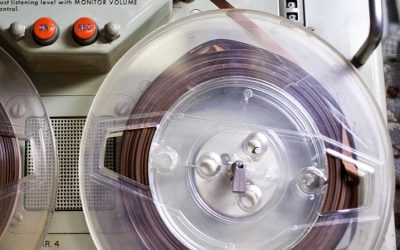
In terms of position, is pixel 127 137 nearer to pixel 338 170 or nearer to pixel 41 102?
pixel 41 102

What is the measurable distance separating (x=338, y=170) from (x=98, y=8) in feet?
1.52

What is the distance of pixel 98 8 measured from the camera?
94cm

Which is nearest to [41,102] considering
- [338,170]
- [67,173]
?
[67,173]

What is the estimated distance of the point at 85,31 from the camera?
0.92m

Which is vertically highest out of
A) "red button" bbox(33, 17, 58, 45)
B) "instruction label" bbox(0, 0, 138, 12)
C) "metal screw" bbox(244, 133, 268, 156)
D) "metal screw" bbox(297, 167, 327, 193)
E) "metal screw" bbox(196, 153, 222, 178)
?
"instruction label" bbox(0, 0, 138, 12)

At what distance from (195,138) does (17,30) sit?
331 mm

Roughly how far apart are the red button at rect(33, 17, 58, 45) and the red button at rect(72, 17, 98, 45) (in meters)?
0.03

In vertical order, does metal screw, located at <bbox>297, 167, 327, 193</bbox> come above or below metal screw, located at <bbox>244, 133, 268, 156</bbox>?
below

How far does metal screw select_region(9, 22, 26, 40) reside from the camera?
92 cm

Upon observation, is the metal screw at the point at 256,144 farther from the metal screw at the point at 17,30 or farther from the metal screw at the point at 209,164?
the metal screw at the point at 17,30

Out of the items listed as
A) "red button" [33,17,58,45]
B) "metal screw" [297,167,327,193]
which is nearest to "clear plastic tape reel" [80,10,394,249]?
"metal screw" [297,167,327,193]

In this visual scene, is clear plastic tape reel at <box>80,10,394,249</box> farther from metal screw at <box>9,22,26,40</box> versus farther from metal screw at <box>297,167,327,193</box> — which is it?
metal screw at <box>9,22,26,40</box>

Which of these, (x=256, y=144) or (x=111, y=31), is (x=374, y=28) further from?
(x=111, y=31)

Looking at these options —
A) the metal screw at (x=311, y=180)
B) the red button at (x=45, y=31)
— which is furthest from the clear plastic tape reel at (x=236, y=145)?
the red button at (x=45, y=31)
